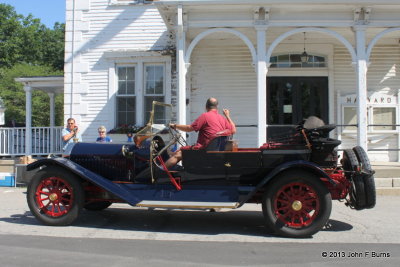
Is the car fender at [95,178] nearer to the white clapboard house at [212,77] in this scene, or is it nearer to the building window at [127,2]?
the white clapboard house at [212,77]

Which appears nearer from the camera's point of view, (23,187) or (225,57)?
(23,187)

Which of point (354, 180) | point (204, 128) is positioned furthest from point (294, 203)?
point (204, 128)

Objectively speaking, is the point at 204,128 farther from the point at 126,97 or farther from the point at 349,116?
the point at 349,116

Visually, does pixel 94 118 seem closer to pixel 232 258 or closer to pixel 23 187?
pixel 23 187

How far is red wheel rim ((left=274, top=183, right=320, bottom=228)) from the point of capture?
539 centimetres

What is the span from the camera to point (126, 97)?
455 inches

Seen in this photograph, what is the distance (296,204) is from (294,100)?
261 inches

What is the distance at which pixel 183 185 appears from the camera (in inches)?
227

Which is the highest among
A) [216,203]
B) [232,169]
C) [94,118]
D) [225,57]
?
[225,57]

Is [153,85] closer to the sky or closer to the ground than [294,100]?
closer to the sky

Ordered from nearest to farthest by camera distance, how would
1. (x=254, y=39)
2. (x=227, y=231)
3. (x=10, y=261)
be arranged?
(x=10, y=261)
(x=227, y=231)
(x=254, y=39)

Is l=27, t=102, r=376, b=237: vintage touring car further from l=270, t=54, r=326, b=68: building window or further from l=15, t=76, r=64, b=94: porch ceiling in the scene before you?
l=15, t=76, r=64, b=94: porch ceiling

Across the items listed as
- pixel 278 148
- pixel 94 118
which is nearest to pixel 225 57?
pixel 94 118

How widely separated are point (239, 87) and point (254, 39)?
1358mm
